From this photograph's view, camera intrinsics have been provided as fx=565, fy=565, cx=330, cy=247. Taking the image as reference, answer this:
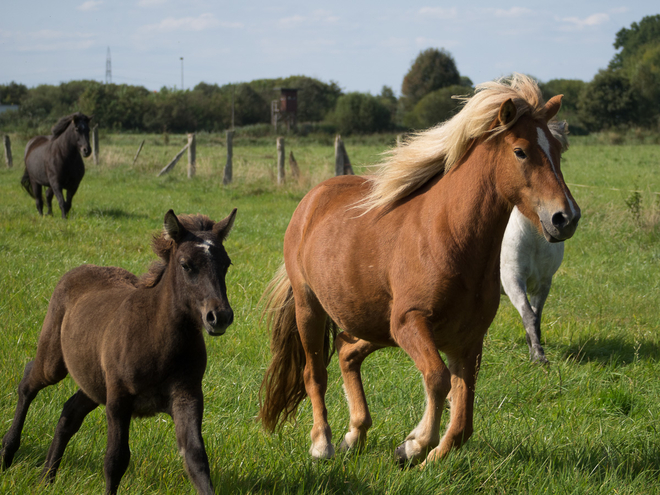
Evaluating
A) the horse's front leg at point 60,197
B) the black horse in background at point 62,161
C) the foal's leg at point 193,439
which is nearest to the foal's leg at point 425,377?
the foal's leg at point 193,439

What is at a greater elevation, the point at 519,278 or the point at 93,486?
the point at 519,278

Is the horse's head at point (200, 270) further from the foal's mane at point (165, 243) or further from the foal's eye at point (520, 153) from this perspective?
the foal's eye at point (520, 153)

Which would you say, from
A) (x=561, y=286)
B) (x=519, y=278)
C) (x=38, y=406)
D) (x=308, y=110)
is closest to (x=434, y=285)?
(x=38, y=406)

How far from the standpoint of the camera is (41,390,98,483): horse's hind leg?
2.86 metres

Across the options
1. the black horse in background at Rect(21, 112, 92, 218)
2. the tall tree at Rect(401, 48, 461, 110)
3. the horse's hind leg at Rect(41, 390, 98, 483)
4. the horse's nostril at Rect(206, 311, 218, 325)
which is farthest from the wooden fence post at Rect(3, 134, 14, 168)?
the tall tree at Rect(401, 48, 461, 110)

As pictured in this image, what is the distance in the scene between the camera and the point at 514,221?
18.5 ft

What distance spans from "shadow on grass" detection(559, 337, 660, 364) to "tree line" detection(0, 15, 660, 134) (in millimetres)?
37123

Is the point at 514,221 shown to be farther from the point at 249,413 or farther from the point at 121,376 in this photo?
the point at 121,376

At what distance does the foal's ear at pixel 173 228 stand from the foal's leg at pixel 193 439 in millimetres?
733

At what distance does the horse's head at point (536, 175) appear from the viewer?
2.51 meters

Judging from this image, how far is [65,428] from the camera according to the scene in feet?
9.59

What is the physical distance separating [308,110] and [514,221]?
75401 mm

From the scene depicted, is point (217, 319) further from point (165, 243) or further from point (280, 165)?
point (280, 165)

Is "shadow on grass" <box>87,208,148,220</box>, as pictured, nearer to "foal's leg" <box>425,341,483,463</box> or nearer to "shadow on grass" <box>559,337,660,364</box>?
"shadow on grass" <box>559,337,660,364</box>
